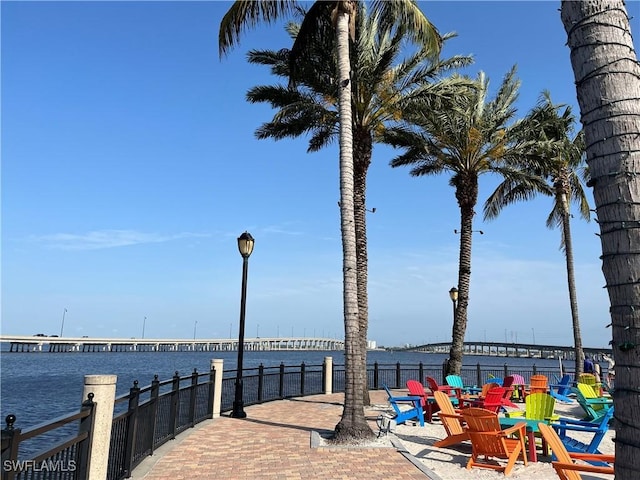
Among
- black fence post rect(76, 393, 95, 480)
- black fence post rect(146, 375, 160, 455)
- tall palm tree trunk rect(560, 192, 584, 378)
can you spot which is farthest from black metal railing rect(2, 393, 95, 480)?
tall palm tree trunk rect(560, 192, 584, 378)

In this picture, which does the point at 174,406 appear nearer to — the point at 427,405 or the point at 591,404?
the point at 427,405

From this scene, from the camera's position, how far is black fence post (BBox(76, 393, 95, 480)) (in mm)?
5156

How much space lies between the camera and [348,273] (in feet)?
33.1

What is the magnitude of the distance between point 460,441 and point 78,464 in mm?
6437

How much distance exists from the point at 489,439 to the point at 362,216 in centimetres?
816

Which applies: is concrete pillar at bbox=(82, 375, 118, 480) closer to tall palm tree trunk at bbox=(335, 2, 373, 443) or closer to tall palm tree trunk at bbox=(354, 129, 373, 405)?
tall palm tree trunk at bbox=(335, 2, 373, 443)

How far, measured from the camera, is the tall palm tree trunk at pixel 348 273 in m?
9.48

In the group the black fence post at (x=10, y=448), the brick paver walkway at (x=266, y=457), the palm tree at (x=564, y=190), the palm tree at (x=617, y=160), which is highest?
the palm tree at (x=564, y=190)

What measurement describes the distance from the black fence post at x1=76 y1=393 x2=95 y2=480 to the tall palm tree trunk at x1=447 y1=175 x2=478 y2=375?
15.3 meters

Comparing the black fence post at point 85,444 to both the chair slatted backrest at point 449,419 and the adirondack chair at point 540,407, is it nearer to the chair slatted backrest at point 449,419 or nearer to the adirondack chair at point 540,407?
the chair slatted backrest at point 449,419

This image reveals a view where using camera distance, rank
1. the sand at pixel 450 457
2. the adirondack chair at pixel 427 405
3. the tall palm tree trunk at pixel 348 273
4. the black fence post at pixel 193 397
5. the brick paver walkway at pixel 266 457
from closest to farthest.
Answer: the brick paver walkway at pixel 266 457 < the sand at pixel 450 457 < the tall palm tree trunk at pixel 348 273 < the black fence post at pixel 193 397 < the adirondack chair at pixel 427 405

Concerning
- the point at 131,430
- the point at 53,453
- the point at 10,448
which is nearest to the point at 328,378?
the point at 131,430

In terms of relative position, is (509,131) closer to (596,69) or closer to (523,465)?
(523,465)

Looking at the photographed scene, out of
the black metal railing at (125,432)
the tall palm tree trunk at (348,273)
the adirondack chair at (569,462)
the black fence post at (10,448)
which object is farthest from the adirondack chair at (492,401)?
the black fence post at (10,448)
